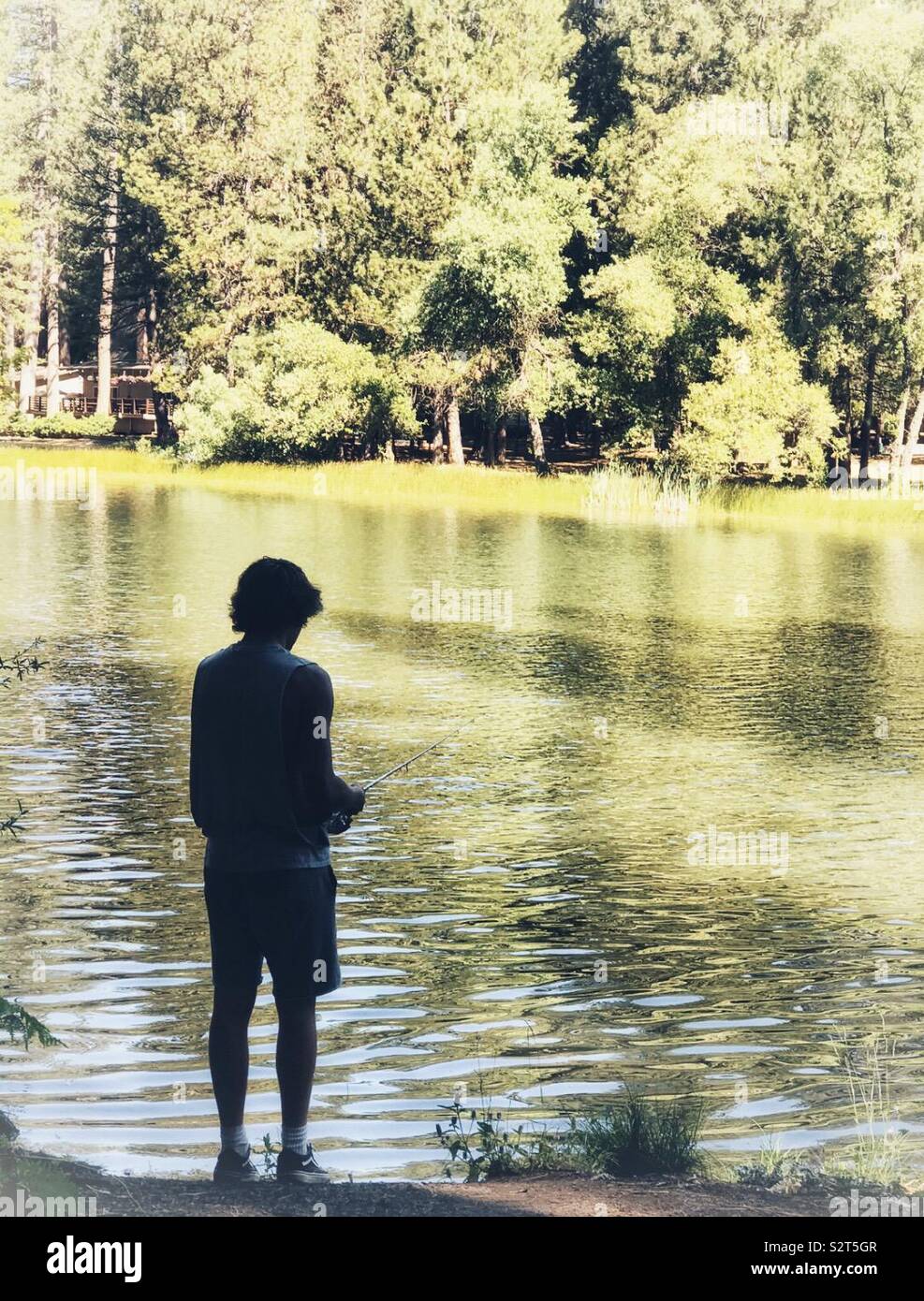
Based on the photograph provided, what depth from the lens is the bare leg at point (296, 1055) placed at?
695 centimetres

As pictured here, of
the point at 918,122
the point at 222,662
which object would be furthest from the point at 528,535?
the point at 222,662

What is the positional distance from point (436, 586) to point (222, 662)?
29.9 meters

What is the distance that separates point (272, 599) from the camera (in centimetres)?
697

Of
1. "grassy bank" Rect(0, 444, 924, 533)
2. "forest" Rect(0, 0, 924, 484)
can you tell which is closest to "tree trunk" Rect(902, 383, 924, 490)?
"forest" Rect(0, 0, 924, 484)

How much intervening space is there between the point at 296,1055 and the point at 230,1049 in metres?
0.27

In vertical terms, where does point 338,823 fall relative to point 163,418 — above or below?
below

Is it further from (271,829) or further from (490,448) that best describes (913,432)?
(271,829)

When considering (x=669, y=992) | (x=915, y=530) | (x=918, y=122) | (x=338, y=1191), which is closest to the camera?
(x=338, y=1191)

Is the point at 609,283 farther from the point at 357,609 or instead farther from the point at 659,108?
the point at 357,609

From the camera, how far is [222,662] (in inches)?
272

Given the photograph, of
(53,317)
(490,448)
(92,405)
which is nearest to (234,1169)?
(490,448)

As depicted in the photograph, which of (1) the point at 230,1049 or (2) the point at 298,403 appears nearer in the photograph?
A: (1) the point at 230,1049

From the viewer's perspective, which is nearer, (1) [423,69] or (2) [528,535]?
(2) [528,535]

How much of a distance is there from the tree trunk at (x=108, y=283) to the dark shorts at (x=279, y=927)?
8697 cm
